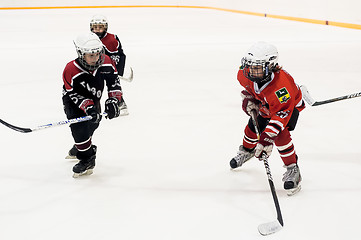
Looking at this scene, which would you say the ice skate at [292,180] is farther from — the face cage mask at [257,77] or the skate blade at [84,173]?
the skate blade at [84,173]

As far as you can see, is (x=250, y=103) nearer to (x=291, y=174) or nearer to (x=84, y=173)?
(x=291, y=174)

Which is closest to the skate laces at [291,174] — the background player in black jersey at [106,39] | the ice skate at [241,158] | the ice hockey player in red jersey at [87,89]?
the ice skate at [241,158]

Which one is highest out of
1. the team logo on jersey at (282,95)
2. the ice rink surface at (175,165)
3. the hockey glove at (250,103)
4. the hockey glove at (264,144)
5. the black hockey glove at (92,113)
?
the team logo on jersey at (282,95)

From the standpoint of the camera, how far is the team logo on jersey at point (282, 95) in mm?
2037

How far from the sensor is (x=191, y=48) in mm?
7199

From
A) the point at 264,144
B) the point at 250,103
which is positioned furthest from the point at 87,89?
the point at 264,144

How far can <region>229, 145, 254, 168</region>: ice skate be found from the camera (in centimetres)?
247

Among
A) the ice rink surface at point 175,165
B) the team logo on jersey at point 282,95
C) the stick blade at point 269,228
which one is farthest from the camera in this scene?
the team logo on jersey at point 282,95

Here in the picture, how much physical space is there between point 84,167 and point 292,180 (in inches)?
43.3

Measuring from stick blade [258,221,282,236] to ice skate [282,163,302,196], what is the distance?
1.12 feet

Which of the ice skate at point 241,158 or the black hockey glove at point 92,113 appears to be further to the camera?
the ice skate at point 241,158

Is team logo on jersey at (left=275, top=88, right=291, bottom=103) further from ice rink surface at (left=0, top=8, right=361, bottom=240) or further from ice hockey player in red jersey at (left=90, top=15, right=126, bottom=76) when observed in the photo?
ice hockey player in red jersey at (left=90, top=15, right=126, bottom=76)

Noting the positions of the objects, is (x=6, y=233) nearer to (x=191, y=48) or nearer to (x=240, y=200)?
(x=240, y=200)

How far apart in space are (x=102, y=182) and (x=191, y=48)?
509 cm
